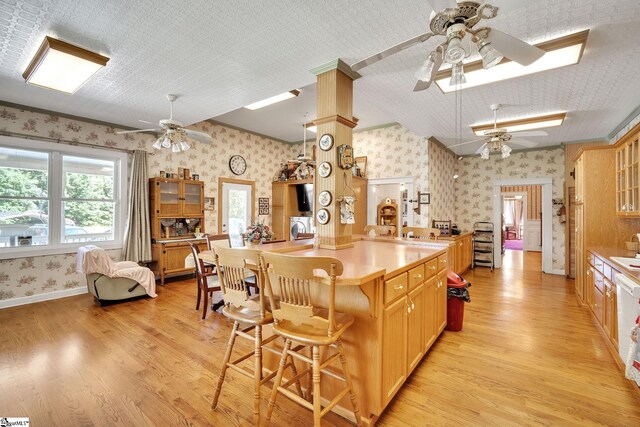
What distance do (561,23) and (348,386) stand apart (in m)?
3.08

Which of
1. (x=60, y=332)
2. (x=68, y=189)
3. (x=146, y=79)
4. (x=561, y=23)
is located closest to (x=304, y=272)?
(x=561, y=23)

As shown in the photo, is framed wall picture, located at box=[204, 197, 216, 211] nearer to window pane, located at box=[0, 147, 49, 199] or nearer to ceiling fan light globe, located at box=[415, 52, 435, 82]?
window pane, located at box=[0, 147, 49, 199]

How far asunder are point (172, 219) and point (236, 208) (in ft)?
4.62

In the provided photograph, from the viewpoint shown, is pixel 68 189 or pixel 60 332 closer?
pixel 60 332

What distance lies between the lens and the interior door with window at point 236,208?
6.27m

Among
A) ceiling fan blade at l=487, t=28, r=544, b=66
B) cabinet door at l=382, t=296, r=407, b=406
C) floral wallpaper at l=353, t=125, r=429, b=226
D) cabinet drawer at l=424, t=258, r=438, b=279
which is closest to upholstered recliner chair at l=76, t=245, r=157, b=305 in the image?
cabinet door at l=382, t=296, r=407, b=406

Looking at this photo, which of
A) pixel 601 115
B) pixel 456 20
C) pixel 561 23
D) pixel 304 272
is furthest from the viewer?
pixel 601 115

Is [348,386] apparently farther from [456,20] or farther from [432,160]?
[432,160]

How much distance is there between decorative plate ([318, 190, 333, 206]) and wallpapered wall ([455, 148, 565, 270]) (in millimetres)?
5621

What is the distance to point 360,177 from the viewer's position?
5.95 metres

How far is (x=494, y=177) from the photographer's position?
6.90 meters

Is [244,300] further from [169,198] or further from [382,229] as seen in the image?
[169,198]

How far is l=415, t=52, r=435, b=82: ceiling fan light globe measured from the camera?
194cm

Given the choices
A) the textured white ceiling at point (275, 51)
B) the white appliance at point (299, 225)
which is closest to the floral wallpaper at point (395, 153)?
the textured white ceiling at point (275, 51)
